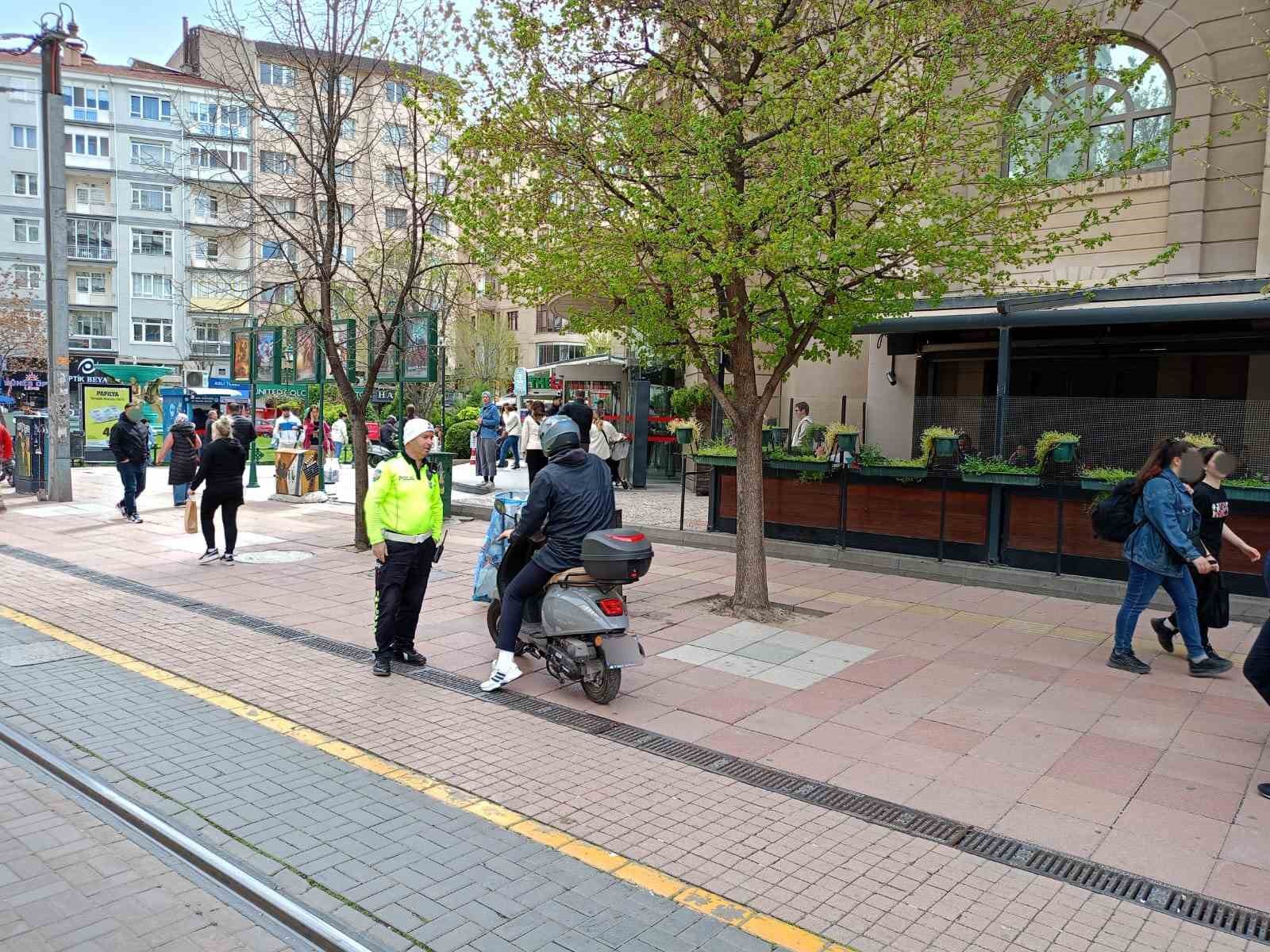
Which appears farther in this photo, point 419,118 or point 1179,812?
point 419,118

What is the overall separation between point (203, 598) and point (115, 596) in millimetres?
871

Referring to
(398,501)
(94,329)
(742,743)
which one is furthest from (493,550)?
(94,329)

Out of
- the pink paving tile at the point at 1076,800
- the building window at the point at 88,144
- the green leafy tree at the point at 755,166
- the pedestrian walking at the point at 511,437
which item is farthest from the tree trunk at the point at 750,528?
the building window at the point at 88,144

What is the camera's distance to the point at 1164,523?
689cm

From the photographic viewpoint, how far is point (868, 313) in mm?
9016

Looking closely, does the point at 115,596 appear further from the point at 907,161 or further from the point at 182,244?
the point at 182,244

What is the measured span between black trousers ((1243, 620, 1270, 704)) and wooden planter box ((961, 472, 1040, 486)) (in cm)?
551

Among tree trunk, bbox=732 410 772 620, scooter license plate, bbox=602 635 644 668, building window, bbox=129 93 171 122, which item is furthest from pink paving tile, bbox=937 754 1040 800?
building window, bbox=129 93 171 122

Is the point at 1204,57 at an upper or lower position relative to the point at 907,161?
upper

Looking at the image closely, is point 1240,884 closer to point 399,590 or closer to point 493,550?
point 399,590

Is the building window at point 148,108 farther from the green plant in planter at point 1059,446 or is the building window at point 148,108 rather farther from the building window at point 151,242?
the green plant in planter at point 1059,446

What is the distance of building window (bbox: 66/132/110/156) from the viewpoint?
51.7m

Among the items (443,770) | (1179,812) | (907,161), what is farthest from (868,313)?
(443,770)

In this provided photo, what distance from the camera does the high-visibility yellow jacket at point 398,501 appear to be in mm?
6820
